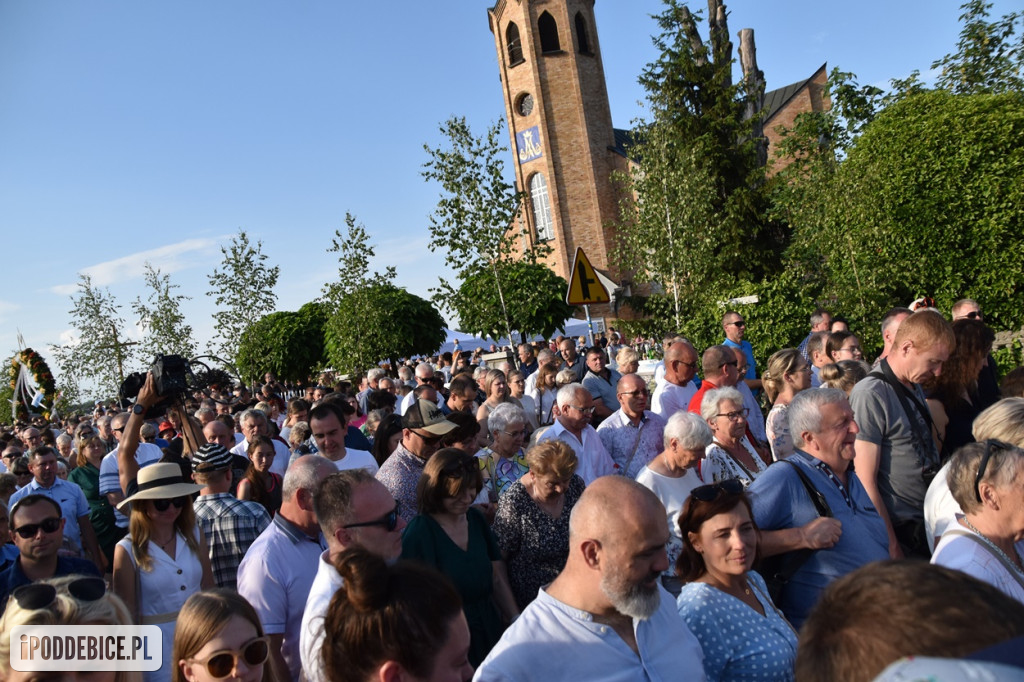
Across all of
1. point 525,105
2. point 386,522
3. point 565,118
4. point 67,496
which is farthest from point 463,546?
point 525,105

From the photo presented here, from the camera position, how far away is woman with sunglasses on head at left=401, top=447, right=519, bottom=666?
4184 millimetres

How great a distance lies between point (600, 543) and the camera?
9.48 ft

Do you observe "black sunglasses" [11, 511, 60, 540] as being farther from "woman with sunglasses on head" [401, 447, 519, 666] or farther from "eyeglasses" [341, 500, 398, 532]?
"eyeglasses" [341, 500, 398, 532]

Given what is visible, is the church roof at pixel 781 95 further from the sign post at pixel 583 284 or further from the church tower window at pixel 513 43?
the sign post at pixel 583 284

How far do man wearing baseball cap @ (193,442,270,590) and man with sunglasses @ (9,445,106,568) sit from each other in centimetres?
270

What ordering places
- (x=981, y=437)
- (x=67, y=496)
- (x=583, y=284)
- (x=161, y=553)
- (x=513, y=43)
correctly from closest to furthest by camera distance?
(x=981, y=437)
(x=161, y=553)
(x=67, y=496)
(x=583, y=284)
(x=513, y=43)

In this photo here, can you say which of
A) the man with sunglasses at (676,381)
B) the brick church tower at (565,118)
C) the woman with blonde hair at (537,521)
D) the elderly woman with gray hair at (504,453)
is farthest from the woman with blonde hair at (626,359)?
the brick church tower at (565,118)

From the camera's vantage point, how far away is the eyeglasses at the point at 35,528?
438 cm

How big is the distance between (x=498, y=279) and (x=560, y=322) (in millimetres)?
16539

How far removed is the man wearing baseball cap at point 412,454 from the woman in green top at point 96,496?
3386 mm

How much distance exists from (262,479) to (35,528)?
80.7 inches

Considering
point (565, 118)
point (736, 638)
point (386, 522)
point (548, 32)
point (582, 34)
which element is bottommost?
point (736, 638)

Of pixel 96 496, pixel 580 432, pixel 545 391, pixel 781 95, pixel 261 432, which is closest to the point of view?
pixel 580 432

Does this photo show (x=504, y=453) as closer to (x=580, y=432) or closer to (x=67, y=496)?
(x=580, y=432)
